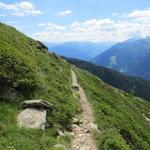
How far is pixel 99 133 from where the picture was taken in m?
25.7

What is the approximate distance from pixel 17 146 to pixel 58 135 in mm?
5337

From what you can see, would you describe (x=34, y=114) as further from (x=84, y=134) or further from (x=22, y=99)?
(x=84, y=134)

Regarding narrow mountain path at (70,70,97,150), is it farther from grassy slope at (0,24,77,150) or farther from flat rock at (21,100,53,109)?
flat rock at (21,100,53,109)

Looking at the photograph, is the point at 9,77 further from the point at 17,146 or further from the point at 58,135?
the point at 17,146

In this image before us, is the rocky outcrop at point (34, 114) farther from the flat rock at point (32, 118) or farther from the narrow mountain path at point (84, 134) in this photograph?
the narrow mountain path at point (84, 134)

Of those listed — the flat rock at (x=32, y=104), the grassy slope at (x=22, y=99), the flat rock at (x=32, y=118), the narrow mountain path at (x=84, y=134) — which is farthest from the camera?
the flat rock at (x=32, y=104)

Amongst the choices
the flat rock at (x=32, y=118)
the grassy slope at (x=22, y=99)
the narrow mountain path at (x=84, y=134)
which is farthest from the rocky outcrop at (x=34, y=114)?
the narrow mountain path at (x=84, y=134)

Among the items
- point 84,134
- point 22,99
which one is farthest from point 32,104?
point 84,134

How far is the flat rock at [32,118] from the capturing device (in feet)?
76.3

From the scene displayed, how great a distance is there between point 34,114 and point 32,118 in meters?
0.77

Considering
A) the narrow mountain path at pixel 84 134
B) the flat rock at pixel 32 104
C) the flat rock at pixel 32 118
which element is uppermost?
the flat rock at pixel 32 104

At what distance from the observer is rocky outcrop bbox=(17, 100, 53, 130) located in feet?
76.7

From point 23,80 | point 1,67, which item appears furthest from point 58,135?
point 1,67

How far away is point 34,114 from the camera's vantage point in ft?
81.6
